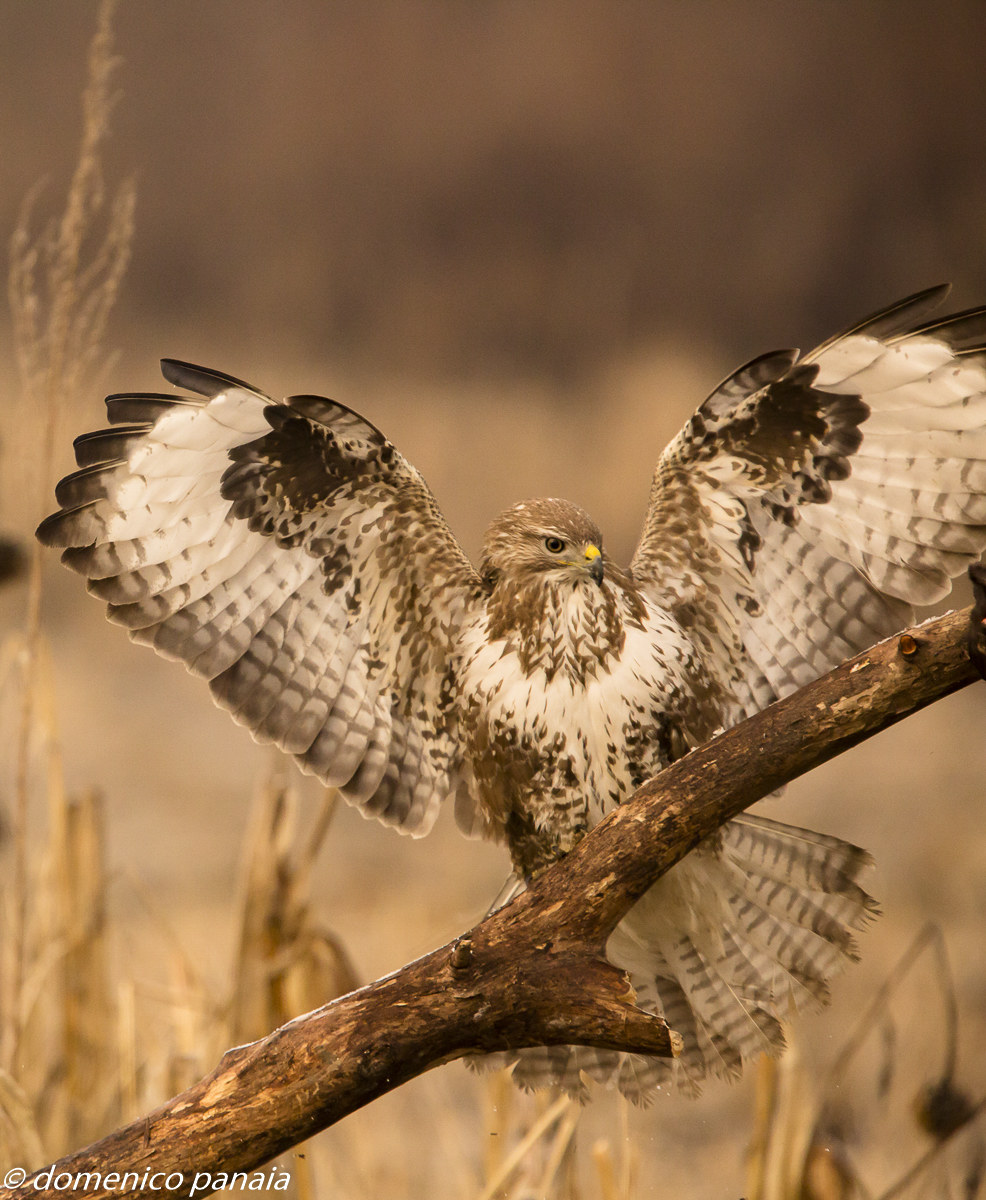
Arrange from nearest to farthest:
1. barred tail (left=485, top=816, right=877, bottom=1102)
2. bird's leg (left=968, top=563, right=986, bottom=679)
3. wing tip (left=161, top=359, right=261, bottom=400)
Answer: bird's leg (left=968, top=563, right=986, bottom=679) → wing tip (left=161, top=359, right=261, bottom=400) → barred tail (left=485, top=816, right=877, bottom=1102)

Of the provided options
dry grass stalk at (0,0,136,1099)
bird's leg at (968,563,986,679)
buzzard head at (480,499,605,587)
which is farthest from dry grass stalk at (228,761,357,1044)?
bird's leg at (968,563,986,679)

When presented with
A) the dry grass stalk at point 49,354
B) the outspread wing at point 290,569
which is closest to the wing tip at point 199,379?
the outspread wing at point 290,569

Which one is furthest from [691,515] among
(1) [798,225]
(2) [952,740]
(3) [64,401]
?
(2) [952,740]

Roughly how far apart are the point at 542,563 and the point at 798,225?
7.16ft

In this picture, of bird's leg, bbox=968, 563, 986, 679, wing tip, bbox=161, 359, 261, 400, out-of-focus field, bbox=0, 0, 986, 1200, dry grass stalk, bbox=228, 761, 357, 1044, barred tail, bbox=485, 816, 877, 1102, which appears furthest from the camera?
out-of-focus field, bbox=0, 0, 986, 1200

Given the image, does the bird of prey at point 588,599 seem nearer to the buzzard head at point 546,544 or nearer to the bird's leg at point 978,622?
the buzzard head at point 546,544

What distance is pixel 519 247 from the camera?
3438 mm

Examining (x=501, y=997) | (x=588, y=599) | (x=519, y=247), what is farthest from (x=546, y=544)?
(x=519, y=247)

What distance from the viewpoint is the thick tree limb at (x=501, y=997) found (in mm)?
1312

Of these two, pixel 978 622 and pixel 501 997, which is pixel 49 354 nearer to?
pixel 501 997

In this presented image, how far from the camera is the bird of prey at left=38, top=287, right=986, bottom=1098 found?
1667 millimetres

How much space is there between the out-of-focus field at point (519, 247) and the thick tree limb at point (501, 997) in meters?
1.91

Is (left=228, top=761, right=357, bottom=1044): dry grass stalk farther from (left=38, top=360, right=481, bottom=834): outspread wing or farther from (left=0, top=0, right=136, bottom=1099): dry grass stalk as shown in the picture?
(left=0, top=0, right=136, bottom=1099): dry grass stalk

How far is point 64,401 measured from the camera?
1.98m
